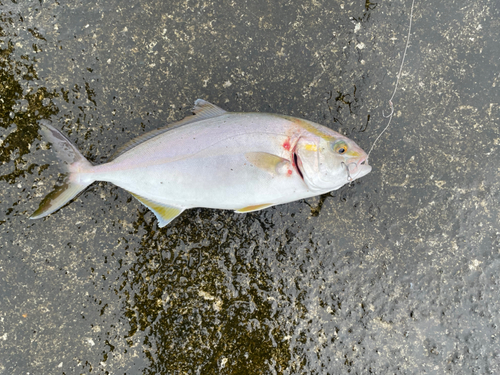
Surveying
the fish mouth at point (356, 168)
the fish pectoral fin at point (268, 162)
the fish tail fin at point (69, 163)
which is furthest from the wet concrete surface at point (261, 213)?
the fish pectoral fin at point (268, 162)

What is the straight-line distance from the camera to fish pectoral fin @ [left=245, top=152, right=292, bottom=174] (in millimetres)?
1931

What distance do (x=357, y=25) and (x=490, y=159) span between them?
4.59 ft

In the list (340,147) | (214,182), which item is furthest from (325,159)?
(214,182)

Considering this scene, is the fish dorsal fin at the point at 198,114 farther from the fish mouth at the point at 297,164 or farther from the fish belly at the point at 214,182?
the fish mouth at the point at 297,164

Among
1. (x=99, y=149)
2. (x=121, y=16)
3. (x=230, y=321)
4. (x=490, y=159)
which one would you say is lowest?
(x=230, y=321)

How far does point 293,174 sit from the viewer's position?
1953mm

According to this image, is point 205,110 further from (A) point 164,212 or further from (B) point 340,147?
(B) point 340,147

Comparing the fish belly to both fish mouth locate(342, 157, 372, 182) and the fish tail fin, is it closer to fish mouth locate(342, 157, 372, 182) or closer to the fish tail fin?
the fish tail fin

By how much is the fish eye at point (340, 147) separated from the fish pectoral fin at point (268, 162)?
320mm

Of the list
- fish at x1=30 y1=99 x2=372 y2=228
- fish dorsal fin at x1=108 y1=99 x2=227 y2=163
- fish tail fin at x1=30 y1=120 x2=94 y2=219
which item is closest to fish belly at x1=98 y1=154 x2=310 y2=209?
fish at x1=30 y1=99 x2=372 y2=228

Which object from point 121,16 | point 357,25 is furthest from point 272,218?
point 121,16

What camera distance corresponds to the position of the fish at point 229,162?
1946 mm

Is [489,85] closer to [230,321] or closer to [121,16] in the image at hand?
[230,321]

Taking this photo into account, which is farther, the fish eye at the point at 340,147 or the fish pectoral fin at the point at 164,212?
the fish pectoral fin at the point at 164,212
